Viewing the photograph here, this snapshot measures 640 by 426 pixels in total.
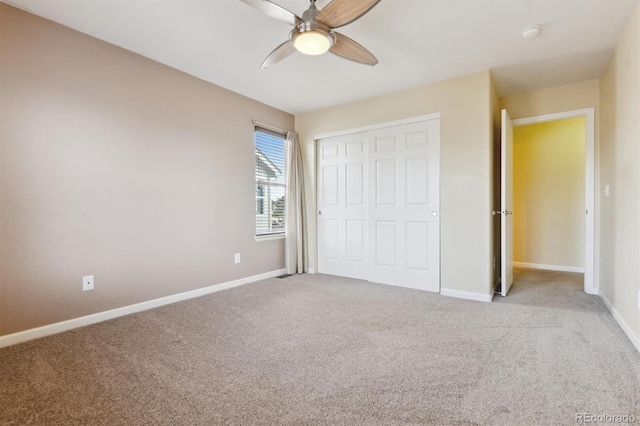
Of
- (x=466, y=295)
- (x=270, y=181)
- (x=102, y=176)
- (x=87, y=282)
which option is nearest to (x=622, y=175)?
(x=466, y=295)

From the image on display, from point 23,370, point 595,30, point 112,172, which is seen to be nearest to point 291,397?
point 23,370

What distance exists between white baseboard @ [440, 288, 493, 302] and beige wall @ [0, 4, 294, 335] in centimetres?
262

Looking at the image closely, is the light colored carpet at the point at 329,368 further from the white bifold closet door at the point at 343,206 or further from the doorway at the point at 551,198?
the doorway at the point at 551,198

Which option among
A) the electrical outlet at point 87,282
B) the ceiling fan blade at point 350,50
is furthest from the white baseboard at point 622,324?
the electrical outlet at point 87,282

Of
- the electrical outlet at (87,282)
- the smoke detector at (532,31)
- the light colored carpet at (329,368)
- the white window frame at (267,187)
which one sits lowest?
the light colored carpet at (329,368)

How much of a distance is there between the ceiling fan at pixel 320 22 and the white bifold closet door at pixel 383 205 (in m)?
1.72

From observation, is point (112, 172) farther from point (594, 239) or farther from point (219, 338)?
point (594, 239)

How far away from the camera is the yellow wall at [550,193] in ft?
14.9

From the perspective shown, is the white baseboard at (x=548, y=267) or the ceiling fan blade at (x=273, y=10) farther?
the white baseboard at (x=548, y=267)

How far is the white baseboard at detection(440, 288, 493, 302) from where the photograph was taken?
317 cm

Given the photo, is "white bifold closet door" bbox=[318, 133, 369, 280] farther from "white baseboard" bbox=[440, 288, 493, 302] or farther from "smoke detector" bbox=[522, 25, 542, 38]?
"smoke detector" bbox=[522, 25, 542, 38]

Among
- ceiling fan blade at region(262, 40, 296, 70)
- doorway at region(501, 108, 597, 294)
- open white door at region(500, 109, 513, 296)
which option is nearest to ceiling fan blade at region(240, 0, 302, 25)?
ceiling fan blade at region(262, 40, 296, 70)

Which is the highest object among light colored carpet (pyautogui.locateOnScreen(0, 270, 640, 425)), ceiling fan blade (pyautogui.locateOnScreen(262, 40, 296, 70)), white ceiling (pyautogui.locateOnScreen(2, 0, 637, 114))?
white ceiling (pyautogui.locateOnScreen(2, 0, 637, 114))

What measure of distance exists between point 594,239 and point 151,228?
16.1 ft
